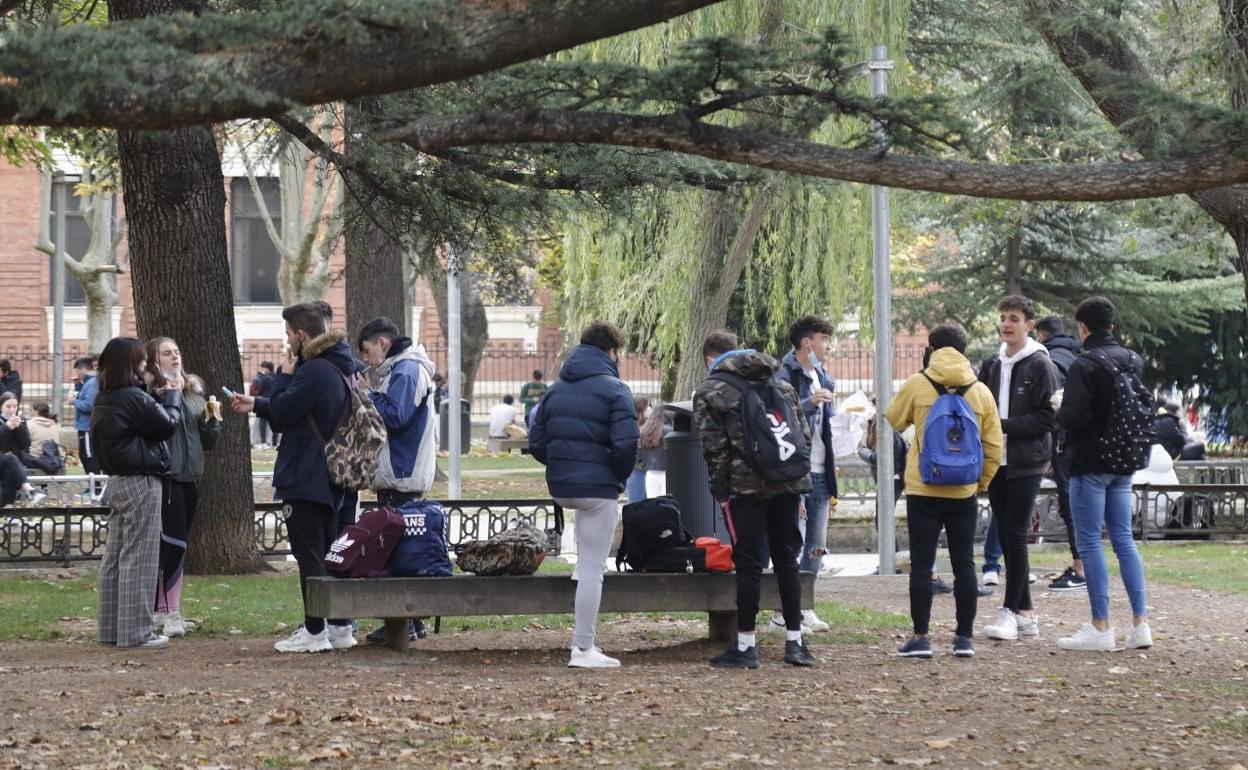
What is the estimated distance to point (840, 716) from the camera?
7363mm

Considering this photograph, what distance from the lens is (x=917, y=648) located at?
9188 millimetres

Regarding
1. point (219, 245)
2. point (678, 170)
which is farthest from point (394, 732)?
point (219, 245)

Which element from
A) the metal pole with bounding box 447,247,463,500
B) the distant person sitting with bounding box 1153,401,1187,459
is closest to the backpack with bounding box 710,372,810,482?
the metal pole with bounding box 447,247,463,500

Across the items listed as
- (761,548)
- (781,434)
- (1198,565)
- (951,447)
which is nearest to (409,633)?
(761,548)

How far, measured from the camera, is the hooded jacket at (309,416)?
8.91m

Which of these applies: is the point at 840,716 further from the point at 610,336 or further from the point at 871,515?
the point at 871,515

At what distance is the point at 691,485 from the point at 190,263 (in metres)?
4.33

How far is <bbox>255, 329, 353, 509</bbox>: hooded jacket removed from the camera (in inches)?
351

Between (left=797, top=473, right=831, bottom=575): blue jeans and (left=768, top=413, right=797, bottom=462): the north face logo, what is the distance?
8.62ft

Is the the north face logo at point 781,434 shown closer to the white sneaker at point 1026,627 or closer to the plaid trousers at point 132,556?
the white sneaker at point 1026,627

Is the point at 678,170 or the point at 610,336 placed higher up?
the point at 678,170

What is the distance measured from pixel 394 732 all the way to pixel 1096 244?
80.2 ft

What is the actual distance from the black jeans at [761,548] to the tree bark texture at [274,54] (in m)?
3.16

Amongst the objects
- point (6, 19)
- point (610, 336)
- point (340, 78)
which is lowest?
point (610, 336)
